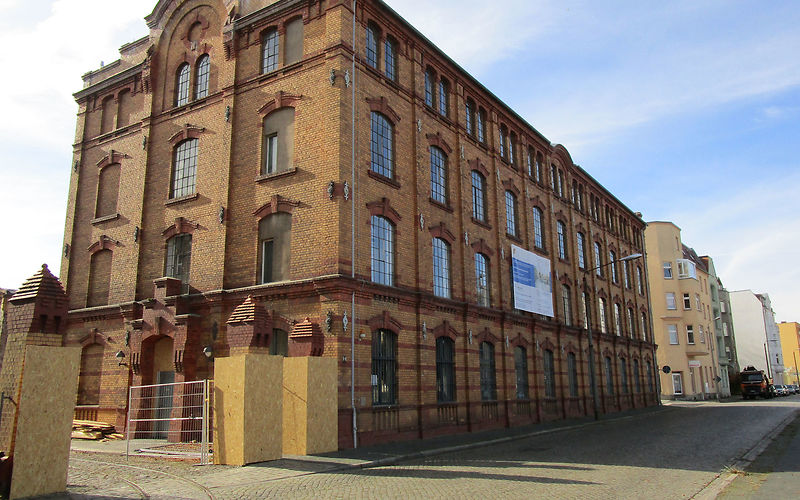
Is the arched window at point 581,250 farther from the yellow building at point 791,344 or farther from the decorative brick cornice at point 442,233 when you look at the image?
the yellow building at point 791,344

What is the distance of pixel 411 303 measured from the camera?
20078 millimetres

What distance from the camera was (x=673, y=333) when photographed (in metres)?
56.5

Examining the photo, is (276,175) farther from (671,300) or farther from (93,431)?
(671,300)

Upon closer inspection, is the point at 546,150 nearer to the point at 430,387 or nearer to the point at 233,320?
the point at 430,387

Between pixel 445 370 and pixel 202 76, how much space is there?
1444 cm

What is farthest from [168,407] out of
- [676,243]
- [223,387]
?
[676,243]

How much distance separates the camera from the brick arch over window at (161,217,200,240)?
21250 mm

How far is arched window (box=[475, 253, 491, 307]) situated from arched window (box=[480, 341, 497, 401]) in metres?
1.80

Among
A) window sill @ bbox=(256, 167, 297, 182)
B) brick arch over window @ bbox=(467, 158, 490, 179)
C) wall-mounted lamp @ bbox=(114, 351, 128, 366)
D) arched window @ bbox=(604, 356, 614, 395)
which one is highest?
brick arch over window @ bbox=(467, 158, 490, 179)

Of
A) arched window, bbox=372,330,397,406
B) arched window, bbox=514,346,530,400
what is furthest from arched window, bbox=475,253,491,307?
arched window, bbox=372,330,397,406

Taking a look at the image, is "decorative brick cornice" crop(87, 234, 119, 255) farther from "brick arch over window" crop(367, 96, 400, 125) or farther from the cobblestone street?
"brick arch over window" crop(367, 96, 400, 125)

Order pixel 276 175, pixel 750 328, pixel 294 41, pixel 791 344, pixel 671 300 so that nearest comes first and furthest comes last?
1. pixel 276 175
2. pixel 294 41
3. pixel 671 300
4. pixel 750 328
5. pixel 791 344

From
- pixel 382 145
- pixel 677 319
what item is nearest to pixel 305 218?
pixel 382 145

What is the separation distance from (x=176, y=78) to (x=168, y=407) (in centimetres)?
1362
